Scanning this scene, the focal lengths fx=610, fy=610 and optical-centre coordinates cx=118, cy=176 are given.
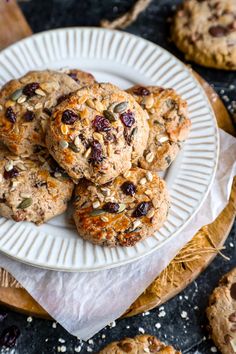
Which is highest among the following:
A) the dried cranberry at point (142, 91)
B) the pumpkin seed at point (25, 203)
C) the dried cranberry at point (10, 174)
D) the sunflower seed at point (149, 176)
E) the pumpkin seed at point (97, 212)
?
the dried cranberry at point (142, 91)

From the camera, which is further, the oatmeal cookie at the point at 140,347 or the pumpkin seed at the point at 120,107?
the oatmeal cookie at the point at 140,347

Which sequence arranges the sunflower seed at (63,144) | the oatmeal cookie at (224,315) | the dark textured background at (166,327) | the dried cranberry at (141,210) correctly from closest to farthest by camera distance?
the sunflower seed at (63,144), the dried cranberry at (141,210), the oatmeal cookie at (224,315), the dark textured background at (166,327)

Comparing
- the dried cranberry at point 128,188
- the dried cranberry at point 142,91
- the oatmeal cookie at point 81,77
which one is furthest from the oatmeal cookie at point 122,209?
the oatmeal cookie at point 81,77

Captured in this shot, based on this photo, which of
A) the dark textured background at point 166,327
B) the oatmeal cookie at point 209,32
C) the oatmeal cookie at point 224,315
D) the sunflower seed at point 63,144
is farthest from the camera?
the oatmeal cookie at point 209,32

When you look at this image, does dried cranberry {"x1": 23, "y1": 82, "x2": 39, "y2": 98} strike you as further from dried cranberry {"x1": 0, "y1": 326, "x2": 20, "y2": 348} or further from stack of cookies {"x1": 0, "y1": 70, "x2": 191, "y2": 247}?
dried cranberry {"x1": 0, "y1": 326, "x2": 20, "y2": 348}

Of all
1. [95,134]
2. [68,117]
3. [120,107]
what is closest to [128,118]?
[120,107]

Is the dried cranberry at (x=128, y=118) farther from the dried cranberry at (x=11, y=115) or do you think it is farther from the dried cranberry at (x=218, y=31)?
the dried cranberry at (x=218, y=31)

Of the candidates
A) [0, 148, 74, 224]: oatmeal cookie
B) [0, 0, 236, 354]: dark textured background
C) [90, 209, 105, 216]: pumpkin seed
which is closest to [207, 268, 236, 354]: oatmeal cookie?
[0, 0, 236, 354]: dark textured background

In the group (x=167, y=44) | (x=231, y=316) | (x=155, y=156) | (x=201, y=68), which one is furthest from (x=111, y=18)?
(x=231, y=316)
